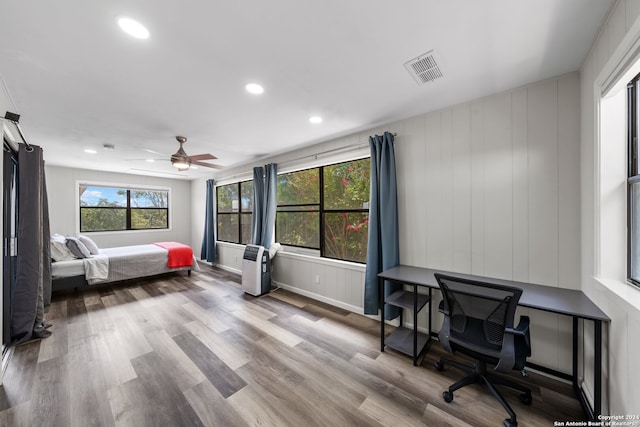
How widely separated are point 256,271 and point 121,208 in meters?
4.73

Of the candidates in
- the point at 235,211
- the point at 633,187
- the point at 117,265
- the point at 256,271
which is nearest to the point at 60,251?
the point at 117,265

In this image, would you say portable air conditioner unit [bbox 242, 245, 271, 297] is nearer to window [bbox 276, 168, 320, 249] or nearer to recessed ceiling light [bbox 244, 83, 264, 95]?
window [bbox 276, 168, 320, 249]

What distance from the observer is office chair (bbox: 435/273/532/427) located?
1515mm

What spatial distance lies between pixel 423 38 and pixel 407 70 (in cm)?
33

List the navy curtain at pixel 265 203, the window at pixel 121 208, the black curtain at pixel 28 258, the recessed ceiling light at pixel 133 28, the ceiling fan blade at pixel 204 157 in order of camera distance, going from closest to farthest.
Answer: the recessed ceiling light at pixel 133 28 < the black curtain at pixel 28 258 < the ceiling fan blade at pixel 204 157 < the navy curtain at pixel 265 203 < the window at pixel 121 208

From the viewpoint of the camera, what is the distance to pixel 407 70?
181 centimetres

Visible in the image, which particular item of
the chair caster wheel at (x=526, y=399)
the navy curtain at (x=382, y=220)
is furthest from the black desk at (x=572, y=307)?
the navy curtain at (x=382, y=220)

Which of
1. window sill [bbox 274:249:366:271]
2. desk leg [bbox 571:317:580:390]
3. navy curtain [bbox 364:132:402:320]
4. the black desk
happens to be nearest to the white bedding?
window sill [bbox 274:249:366:271]

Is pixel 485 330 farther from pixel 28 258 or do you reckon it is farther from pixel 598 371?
pixel 28 258

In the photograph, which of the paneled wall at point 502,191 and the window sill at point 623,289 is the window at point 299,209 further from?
the window sill at point 623,289

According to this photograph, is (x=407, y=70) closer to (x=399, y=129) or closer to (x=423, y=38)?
(x=423, y=38)

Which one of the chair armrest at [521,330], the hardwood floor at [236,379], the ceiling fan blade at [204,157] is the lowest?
the hardwood floor at [236,379]

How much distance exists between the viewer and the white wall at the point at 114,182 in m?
5.19

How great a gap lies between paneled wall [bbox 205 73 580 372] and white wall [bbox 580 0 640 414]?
13 centimetres
